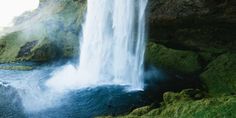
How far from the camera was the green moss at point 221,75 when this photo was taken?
141 ft

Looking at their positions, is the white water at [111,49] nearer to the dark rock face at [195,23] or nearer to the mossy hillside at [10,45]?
the dark rock face at [195,23]

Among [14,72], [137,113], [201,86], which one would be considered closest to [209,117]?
[137,113]

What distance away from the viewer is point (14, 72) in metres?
59.4

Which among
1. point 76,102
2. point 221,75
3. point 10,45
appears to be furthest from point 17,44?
point 221,75

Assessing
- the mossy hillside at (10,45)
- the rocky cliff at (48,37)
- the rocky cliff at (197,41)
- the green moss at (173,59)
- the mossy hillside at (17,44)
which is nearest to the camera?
the rocky cliff at (197,41)

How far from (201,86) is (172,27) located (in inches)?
406

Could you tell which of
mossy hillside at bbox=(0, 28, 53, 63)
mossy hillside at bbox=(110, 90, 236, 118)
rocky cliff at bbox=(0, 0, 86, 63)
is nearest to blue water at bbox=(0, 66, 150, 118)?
mossy hillside at bbox=(110, 90, 236, 118)

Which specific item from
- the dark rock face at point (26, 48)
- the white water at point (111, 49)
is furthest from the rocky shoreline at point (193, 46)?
the white water at point (111, 49)

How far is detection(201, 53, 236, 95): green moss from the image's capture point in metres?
43.0

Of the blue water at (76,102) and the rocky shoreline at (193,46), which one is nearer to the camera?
the blue water at (76,102)

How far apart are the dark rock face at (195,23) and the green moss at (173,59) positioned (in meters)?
1.13

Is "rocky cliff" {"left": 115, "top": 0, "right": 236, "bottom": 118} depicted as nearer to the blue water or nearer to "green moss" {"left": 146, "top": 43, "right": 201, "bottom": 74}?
"green moss" {"left": 146, "top": 43, "right": 201, "bottom": 74}

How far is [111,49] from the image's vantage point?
55.0 m

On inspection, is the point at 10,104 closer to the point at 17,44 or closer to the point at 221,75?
the point at 221,75
